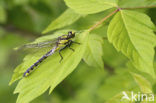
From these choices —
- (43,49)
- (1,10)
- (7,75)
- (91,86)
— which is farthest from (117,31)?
(7,75)

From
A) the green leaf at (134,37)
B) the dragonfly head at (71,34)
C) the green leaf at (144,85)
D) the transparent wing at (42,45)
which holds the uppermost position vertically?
the transparent wing at (42,45)

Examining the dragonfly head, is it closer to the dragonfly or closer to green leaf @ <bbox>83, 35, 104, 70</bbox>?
the dragonfly

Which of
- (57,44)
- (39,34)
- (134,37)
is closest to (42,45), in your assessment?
(57,44)

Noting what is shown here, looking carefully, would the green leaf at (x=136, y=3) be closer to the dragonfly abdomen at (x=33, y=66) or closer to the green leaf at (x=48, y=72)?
the green leaf at (x=48, y=72)

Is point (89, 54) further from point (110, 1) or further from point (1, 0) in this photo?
point (1, 0)

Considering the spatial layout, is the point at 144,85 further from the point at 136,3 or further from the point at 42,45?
the point at 42,45

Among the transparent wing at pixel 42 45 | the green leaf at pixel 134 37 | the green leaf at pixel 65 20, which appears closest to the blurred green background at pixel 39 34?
the green leaf at pixel 65 20
